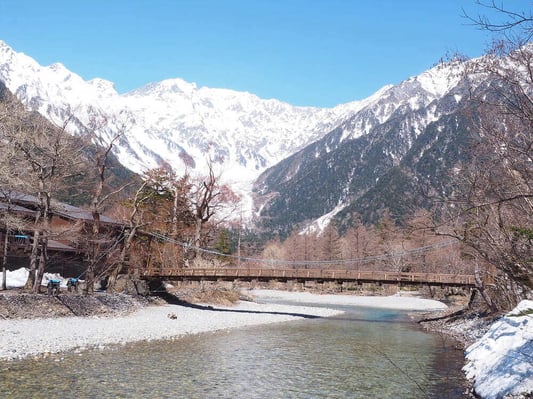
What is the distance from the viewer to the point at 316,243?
9219 cm

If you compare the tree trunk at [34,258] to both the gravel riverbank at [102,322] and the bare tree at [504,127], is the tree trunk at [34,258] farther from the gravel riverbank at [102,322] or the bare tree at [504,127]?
the bare tree at [504,127]

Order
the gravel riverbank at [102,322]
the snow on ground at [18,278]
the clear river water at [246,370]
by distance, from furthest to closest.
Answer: the snow on ground at [18,278]
the gravel riverbank at [102,322]
the clear river water at [246,370]

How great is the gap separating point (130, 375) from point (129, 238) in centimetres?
1852

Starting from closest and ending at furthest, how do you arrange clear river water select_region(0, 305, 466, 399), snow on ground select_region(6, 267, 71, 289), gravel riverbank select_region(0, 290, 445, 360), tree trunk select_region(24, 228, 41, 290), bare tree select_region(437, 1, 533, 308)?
bare tree select_region(437, 1, 533, 308) < clear river water select_region(0, 305, 466, 399) < gravel riverbank select_region(0, 290, 445, 360) < tree trunk select_region(24, 228, 41, 290) < snow on ground select_region(6, 267, 71, 289)

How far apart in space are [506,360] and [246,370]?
6552 mm

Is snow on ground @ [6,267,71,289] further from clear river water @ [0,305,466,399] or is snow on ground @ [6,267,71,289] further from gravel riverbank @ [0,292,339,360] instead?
clear river water @ [0,305,466,399]

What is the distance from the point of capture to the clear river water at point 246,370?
10.8 metres

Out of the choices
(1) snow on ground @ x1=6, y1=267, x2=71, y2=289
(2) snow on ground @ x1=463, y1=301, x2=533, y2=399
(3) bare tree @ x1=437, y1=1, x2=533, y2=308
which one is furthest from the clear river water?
(1) snow on ground @ x1=6, y1=267, x2=71, y2=289

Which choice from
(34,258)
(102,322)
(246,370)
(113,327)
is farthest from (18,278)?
(246,370)

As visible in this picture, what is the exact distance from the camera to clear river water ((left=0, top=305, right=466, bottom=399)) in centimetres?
1081

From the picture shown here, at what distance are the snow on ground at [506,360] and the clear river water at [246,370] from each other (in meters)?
0.68

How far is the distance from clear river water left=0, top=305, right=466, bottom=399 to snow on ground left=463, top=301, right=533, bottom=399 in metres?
0.68

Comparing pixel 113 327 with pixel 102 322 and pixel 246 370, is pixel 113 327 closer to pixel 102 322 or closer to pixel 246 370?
pixel 102 322

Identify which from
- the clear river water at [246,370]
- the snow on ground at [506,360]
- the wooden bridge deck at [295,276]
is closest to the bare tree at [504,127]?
the snow on ground at [506,360]
